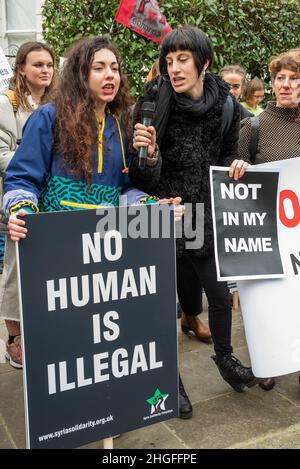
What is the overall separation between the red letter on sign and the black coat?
1.24ft

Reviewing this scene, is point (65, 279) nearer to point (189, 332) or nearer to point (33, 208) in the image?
point (33, 208)

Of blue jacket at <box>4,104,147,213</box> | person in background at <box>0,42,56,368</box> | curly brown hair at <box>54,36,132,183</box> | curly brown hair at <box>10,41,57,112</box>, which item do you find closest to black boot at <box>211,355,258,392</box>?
blue jacket at <box>4,104,147,213</box>

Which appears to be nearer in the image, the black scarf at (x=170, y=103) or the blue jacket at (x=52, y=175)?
the blue jacket at (x=52, y=175)

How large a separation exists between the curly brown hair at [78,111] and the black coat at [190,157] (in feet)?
1.11

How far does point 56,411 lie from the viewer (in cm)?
227

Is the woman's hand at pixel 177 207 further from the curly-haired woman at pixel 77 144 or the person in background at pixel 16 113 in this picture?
the person in background at pixel 16 113

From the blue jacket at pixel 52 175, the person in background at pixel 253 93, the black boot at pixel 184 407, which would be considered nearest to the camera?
the blue jacket at pixel 52 175

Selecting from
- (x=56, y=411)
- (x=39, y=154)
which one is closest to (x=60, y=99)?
(x=39, y=154)

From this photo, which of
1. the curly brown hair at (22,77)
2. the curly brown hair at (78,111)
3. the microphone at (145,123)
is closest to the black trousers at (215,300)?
the microphone at (145,123)

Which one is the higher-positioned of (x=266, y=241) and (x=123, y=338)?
(x=266, y=241)

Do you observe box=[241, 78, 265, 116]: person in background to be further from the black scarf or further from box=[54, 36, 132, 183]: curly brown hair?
box=[54, 36, 132, 183]: curly brown hair

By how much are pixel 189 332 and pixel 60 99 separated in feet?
7.35

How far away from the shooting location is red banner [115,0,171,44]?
5.32 m

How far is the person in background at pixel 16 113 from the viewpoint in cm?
341
